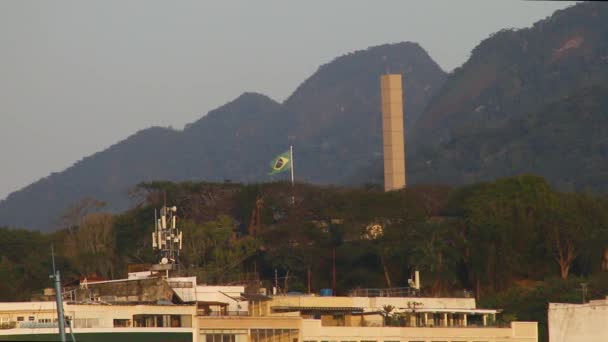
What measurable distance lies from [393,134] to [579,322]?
7716cm

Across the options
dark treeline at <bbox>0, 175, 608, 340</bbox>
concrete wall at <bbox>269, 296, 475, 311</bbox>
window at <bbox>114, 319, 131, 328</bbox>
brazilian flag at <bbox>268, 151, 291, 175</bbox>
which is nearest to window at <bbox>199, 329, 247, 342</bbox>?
window at <bbox>114, 319, 131, 328</bbox>


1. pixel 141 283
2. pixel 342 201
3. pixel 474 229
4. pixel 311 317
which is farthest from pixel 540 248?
pixel 141 283

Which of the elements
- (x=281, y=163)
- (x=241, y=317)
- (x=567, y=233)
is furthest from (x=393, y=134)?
(x=241, y=317)

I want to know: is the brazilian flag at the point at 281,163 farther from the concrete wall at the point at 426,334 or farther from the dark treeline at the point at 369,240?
the concrete wall at the point at 426,334

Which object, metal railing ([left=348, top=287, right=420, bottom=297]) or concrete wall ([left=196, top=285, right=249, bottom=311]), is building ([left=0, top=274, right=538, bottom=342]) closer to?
concrete wall ([left=196, top=285, right=249, bottom=311])

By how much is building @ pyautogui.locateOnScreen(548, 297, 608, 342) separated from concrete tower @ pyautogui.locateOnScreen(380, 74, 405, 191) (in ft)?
236

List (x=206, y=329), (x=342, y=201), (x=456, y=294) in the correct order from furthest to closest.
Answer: (x=342, y=201) < (x=456, y=294) < (x=206, y=329)

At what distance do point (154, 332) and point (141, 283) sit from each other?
9.07 metres

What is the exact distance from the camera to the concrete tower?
142 meters

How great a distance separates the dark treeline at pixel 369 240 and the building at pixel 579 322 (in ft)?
43.8

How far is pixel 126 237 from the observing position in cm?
10969

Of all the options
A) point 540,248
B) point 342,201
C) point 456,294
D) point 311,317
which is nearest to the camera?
point 311,317

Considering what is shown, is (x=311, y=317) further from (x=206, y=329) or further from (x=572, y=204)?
(x=572, y=204)

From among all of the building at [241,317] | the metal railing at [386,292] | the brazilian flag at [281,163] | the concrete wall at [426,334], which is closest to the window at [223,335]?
the building at [241,317]
